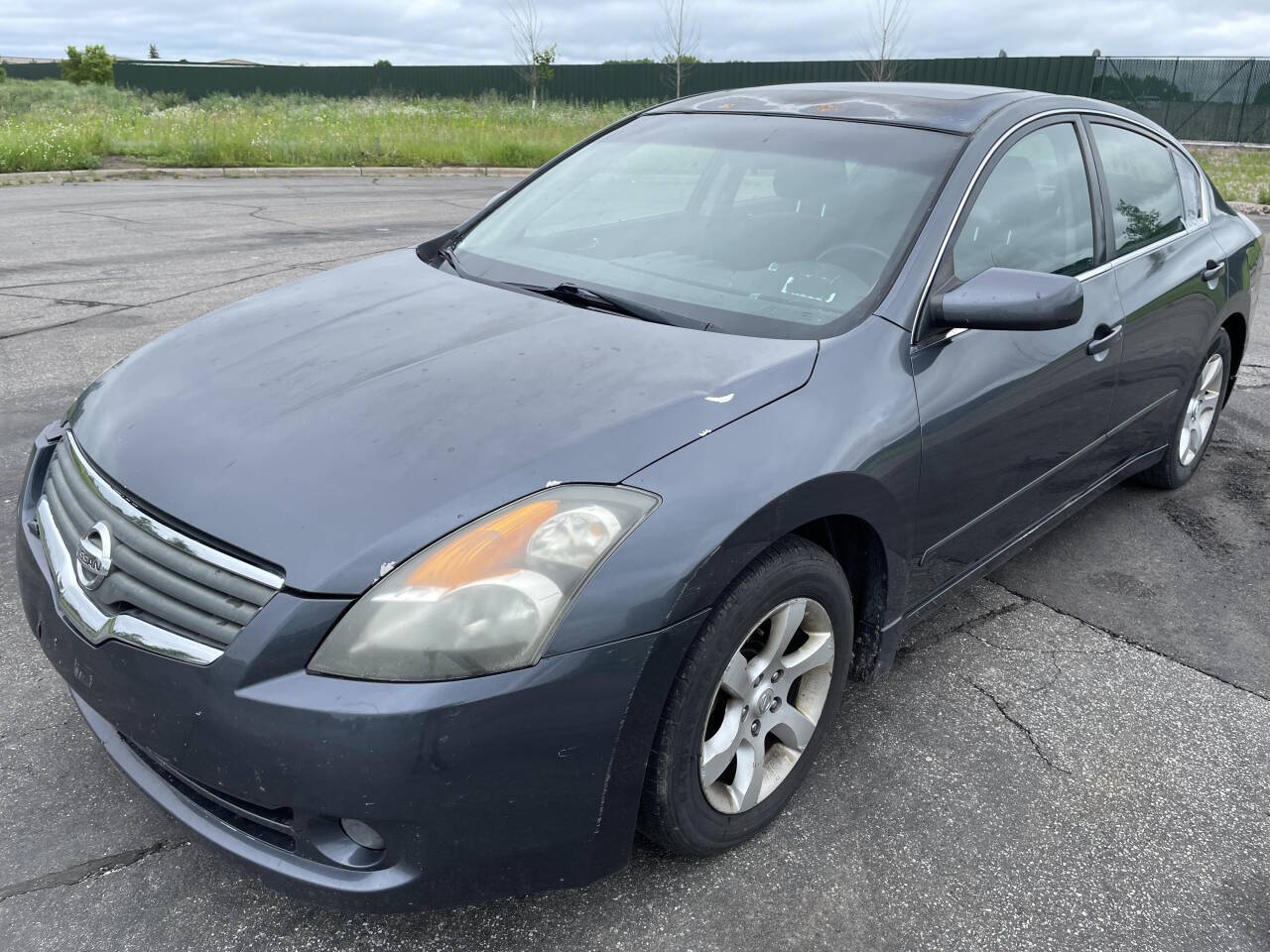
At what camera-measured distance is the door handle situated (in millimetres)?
3109

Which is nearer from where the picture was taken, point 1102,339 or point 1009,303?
point 1009,303

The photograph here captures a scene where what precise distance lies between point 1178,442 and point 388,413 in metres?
3.55

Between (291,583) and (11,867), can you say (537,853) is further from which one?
(11,867)

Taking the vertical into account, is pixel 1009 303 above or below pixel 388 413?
above

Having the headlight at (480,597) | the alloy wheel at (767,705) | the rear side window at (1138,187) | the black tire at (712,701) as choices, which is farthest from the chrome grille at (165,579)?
the rear side window at (1138,187)

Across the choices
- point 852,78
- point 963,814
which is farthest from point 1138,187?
point 852,78

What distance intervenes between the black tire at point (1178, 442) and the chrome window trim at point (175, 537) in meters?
3.66

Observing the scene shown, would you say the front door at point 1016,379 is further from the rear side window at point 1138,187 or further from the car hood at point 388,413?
the car hood at point 388,413

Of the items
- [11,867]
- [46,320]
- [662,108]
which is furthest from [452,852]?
[46,320]

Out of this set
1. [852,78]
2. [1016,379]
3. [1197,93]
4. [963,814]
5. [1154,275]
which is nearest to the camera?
[963,814]

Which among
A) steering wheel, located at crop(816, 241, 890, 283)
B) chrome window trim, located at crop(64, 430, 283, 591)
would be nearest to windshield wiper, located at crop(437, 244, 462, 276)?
steering wheel, located at crop(816, 241, 890, 283)

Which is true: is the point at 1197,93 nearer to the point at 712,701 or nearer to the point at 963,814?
the point at 963,814

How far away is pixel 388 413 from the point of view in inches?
82.7

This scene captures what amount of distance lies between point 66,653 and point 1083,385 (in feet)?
9.19
